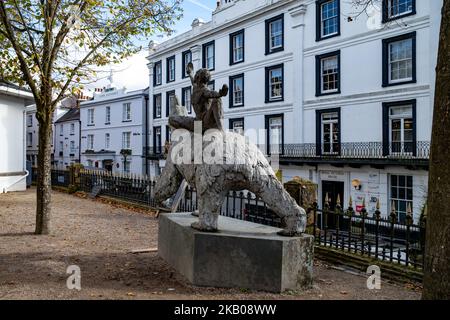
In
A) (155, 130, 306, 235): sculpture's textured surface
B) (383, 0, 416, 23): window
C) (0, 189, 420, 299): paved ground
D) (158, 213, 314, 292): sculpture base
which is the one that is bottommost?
(0, 189, 420, 299): paved ground

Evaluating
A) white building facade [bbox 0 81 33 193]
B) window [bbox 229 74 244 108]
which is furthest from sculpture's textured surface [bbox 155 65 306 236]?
window [bbox 229 74 244 108]

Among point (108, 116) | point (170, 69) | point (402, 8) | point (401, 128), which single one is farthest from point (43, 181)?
point (108, 116)

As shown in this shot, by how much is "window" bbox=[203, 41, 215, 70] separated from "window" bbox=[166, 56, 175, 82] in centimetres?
463

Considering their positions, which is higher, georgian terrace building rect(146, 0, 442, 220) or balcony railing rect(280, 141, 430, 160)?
georgian terrace building rect(146, 0, 442, 220)

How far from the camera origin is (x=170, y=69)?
36.7 meters

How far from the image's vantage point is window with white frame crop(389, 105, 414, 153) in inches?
777

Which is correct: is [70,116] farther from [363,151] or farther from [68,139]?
[363,151]

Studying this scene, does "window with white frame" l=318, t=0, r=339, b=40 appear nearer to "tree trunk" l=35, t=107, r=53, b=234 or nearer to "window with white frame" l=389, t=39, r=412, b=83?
"window with white frame" l=389, t=39, r=412, b=83

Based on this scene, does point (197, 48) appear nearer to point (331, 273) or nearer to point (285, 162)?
point (285, 162)

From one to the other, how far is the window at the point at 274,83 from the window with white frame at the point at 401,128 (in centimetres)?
784

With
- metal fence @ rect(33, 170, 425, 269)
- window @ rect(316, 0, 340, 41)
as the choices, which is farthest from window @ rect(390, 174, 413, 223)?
window @ rect(316, 0, 340, 41)

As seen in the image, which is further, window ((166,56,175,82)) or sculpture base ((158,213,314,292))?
window ((166,56,175,82))

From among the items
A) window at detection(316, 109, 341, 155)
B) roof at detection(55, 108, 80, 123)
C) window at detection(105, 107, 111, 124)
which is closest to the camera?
window at detection(316, 109, 341, 155)

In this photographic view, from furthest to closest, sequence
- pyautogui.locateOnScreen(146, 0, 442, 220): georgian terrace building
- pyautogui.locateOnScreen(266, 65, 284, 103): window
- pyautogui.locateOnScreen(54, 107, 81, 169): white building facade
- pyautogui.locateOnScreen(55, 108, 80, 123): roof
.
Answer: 1. pyautogui.locateOnScreen(55, 108, 80, 123): roof
2. pyautogui.locateOnScreen(54, 107, 81, 169): white building facade
3. pyautogui.locateOnScreen(266, 65, 284, 103): window
4. pyautogui.locateOnScreen(146, 0, 442, 220): georgian terrace building
